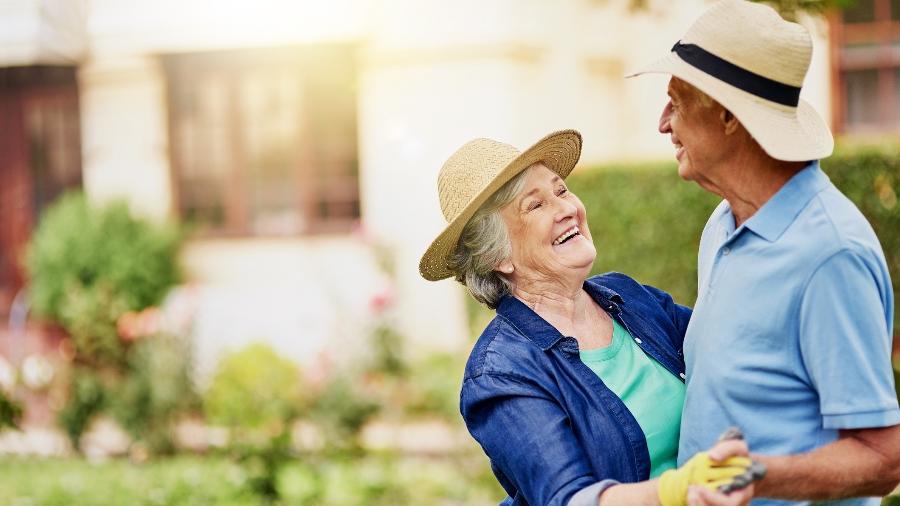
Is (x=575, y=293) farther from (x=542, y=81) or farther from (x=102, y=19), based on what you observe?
(x=102, y=19)

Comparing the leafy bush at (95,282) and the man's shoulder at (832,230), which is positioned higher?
the man's shoulder at (832,230)

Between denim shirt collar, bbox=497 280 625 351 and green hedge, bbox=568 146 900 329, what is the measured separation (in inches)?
198

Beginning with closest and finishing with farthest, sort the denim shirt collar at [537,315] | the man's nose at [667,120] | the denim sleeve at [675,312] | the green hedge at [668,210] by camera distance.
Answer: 1. the man's nose at [667,120]
2. the denim shirt collar at [537,315]
3. the denim sleeve at [675,312]
4. the green hedge at [668,210]

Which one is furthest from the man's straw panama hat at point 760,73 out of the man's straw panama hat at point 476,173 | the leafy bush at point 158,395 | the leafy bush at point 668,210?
the leafy bush at point 158,395

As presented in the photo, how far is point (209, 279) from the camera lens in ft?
37.0

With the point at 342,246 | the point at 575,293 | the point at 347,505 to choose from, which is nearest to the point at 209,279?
the point at 342,246

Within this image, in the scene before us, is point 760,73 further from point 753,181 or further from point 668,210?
point 668,210

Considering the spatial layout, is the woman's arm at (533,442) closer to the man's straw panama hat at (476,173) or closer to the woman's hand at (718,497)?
the woman's hand at (718,497)

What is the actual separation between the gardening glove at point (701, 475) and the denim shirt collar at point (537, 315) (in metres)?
0.51

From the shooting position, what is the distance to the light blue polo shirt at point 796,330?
2020 mm

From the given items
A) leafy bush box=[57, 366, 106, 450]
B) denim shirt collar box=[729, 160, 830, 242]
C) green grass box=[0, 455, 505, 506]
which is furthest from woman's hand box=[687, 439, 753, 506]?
leafy bush box=[57, 366, 106, 450]

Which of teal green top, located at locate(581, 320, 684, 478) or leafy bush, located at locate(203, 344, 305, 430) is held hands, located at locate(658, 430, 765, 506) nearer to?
teal green top, located at locate(581, 320, 684, 478)

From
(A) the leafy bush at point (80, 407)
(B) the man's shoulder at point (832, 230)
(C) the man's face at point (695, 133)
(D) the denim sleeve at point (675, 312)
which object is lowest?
(A) the leafy bush at point (80, 407)

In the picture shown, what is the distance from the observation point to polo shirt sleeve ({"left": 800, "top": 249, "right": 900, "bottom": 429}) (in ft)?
6.61
